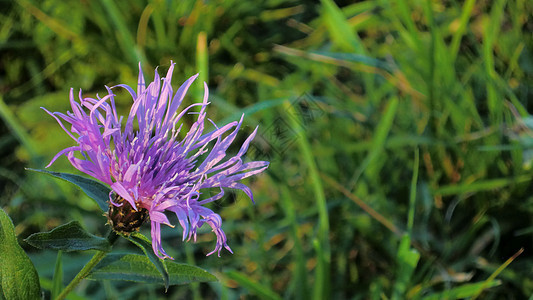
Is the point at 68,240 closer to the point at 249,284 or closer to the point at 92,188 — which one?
the point at 92,188

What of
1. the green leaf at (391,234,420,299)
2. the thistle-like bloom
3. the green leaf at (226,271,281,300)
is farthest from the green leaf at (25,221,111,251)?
the green leaf at (391,234,420,299)

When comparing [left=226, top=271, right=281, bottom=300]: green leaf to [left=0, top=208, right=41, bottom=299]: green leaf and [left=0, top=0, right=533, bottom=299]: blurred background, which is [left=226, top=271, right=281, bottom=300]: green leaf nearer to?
[left=0, top=0, right=533, bottom=299]: blurred background

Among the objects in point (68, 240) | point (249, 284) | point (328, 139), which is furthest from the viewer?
point (328, 139)

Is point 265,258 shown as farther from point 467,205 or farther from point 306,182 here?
point 467,205

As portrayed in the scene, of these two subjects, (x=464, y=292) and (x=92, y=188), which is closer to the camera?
(x=92, y=188)

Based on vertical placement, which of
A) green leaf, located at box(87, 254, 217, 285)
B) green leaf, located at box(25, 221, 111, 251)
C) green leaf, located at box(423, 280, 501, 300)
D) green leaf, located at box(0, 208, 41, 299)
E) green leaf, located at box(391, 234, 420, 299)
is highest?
green leaf, located at box(25, 221, 111, 251)

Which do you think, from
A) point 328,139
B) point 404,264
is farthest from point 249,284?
point 328,139

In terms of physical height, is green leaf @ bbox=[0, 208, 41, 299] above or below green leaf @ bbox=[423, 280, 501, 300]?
above
